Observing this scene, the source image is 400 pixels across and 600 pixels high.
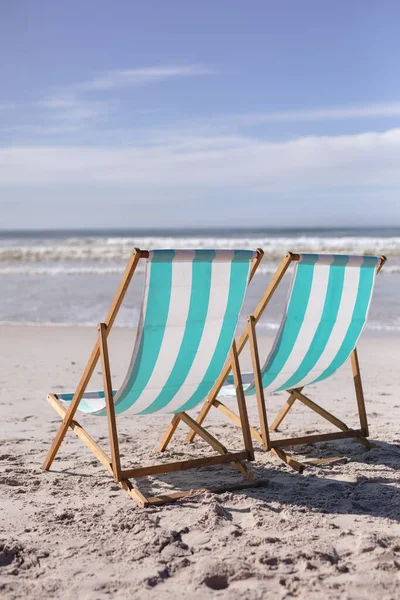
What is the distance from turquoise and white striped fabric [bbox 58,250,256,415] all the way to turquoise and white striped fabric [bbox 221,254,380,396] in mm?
440

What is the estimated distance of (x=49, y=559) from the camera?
2.45 metres

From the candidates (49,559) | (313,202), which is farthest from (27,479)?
(313,202)

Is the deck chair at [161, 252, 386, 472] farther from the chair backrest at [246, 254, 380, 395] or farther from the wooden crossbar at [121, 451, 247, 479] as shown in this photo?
the wooden crossbar at [121, 451, 247, 479]

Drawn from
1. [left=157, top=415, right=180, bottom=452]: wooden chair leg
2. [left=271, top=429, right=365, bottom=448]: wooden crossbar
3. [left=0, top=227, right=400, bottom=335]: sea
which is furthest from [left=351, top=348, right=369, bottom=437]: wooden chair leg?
[left=0, top=227, right=400, bottom=335]: sea

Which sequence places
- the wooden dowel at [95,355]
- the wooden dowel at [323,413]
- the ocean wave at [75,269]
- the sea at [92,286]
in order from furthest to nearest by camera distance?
the ocean wave at [75,269]
the sea at [92,286]
the wooden dowel at [323,413]
the wooden dowel at [95,355]

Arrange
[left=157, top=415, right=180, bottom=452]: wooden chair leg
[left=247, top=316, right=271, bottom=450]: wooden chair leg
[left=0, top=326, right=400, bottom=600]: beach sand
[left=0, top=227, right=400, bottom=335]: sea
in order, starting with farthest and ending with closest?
[left=0, top=227, right=400, bottom=335]: sea, [left=157, top=415, right=180, bottom=452]: wooden chair leg, [left=247, top=316, right=271, bottom=450]: wooden chair leg, [left=0, top=326, right=400, bottom=600]: beach sand

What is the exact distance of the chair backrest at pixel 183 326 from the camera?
9.87ft

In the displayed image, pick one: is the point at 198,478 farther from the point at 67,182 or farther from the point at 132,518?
the point at 67,182

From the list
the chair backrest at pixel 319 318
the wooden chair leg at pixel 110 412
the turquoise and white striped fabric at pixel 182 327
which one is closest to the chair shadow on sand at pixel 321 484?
the wooden chair leg at pixel 110 412

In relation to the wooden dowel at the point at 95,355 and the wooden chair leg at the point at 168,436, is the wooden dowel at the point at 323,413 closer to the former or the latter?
the wooden chair leg at the point at 168,436

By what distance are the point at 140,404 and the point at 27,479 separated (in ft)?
2.23

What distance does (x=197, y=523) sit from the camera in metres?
2.79

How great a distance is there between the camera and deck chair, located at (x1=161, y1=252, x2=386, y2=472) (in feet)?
11.7

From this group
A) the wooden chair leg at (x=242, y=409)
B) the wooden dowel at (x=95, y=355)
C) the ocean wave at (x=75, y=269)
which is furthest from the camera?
the ocean wave at (x=75, y=269)
